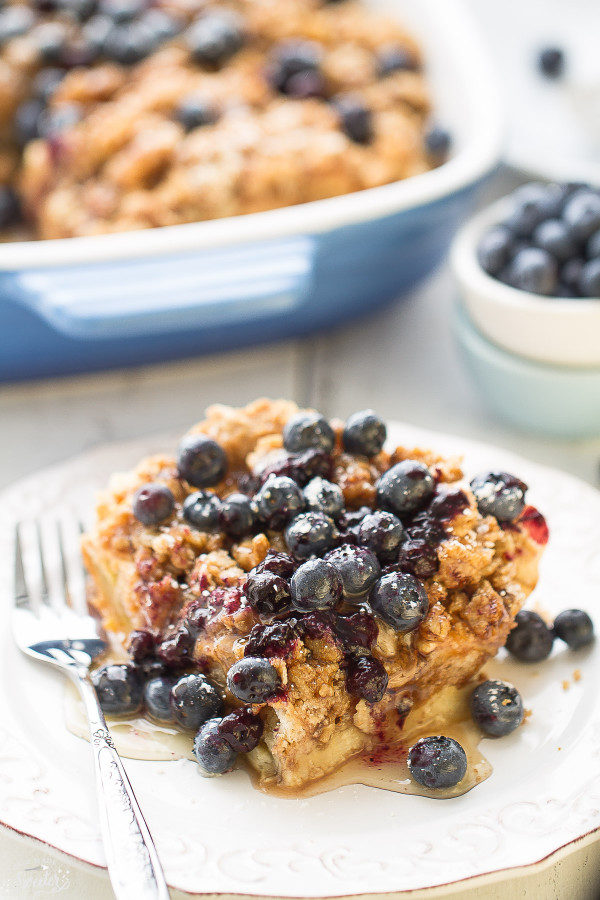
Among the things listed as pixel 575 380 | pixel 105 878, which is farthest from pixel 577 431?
pixel 105 878

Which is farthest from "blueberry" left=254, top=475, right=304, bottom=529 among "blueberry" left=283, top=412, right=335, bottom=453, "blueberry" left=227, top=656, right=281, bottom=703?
"blueberry" left=227, top=656, right=281, bottom=703

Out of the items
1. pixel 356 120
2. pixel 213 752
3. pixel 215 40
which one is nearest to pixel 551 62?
pixel 356 120

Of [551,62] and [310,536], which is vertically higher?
[551,62]

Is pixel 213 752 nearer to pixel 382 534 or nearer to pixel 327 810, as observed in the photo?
pixel 327 810

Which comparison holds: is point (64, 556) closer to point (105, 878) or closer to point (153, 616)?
point (153, 616)

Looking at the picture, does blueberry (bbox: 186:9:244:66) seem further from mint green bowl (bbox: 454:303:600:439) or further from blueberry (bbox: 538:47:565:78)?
mint green bowl (bbox: 454:303:600:439)

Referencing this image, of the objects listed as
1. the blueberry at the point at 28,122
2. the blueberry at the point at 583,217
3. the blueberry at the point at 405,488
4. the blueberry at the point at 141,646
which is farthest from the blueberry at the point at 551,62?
the blueberry at the point at 141,646

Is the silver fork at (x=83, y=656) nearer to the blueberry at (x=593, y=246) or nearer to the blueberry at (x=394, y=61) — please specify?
the blueberry at (x=593, y=246)
